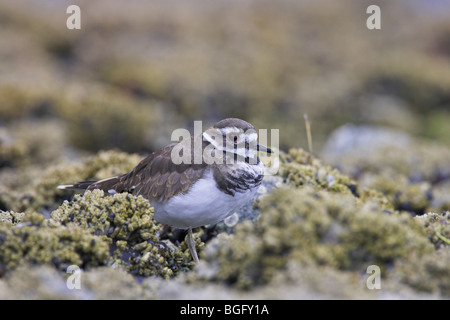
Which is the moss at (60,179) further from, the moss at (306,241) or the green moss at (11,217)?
the moss at (306,241)

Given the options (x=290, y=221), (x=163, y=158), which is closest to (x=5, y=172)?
(x=163, y=158)

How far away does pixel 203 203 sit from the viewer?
4938 mm

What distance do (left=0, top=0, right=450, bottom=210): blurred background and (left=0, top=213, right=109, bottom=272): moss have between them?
242 inches

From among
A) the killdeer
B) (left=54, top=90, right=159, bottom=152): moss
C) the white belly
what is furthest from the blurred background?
the white belly

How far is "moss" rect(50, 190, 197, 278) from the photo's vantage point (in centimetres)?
468

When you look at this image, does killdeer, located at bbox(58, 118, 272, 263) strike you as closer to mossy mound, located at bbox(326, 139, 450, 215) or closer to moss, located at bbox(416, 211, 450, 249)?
moss, located at bbox(416, 211, 450, 249)

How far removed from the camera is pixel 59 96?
1439cm

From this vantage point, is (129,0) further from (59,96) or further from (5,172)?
(5,172)

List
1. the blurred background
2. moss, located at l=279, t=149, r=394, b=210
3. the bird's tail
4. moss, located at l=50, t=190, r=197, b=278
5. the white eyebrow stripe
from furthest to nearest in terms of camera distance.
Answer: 1. the blurred background
2. moss, located at l=279, t=149, r=394, b=210
3. the bird's tail
4. the white eyebrow stripe
5. moss, located at l=50, t=190, r=197, b=278

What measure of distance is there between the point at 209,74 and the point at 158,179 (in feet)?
44.8

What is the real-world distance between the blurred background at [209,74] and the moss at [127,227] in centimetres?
555

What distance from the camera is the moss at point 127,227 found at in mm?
4680

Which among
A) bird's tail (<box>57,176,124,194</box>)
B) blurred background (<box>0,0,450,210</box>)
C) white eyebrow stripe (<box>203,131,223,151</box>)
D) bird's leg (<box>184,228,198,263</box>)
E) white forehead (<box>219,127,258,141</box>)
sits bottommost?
bird's leg (<box>184,228,198,263</box>)

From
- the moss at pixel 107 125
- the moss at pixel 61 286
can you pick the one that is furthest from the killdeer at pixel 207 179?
the moss at pixel 107 125
